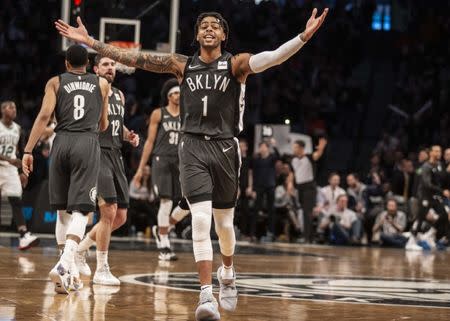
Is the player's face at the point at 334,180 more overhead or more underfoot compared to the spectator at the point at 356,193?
more overhead

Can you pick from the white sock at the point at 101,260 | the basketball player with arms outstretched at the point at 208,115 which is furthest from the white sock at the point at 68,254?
the basketball player with arms outstretched at the point at 208,115

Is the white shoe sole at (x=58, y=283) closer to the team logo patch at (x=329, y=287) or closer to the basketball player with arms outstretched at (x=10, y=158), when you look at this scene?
the team logo patch at (x=329, y=287)

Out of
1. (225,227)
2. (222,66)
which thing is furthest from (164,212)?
(222,66)

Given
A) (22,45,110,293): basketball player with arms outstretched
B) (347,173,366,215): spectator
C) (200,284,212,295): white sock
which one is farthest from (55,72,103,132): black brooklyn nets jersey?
(347,173,366,215): spectator

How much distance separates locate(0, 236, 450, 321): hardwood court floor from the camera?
761 centimetres

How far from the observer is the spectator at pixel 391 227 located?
21.0 m

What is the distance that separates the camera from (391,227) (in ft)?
69.9

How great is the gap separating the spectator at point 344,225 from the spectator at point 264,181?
49.7 inches

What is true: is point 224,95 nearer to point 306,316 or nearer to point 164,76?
point 306,316

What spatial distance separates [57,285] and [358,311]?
8.08 feet

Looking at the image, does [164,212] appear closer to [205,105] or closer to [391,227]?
[205,105]

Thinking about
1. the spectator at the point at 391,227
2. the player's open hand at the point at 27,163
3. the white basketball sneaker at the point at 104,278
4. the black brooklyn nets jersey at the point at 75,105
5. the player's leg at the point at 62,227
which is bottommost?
the spectator at the point at 391,227

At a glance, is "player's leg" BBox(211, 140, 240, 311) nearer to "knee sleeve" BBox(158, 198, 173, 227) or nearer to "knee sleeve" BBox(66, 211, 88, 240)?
"knee sleeve" BBox(66, 211, 88, 240)

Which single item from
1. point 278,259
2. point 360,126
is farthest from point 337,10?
point 278,259
